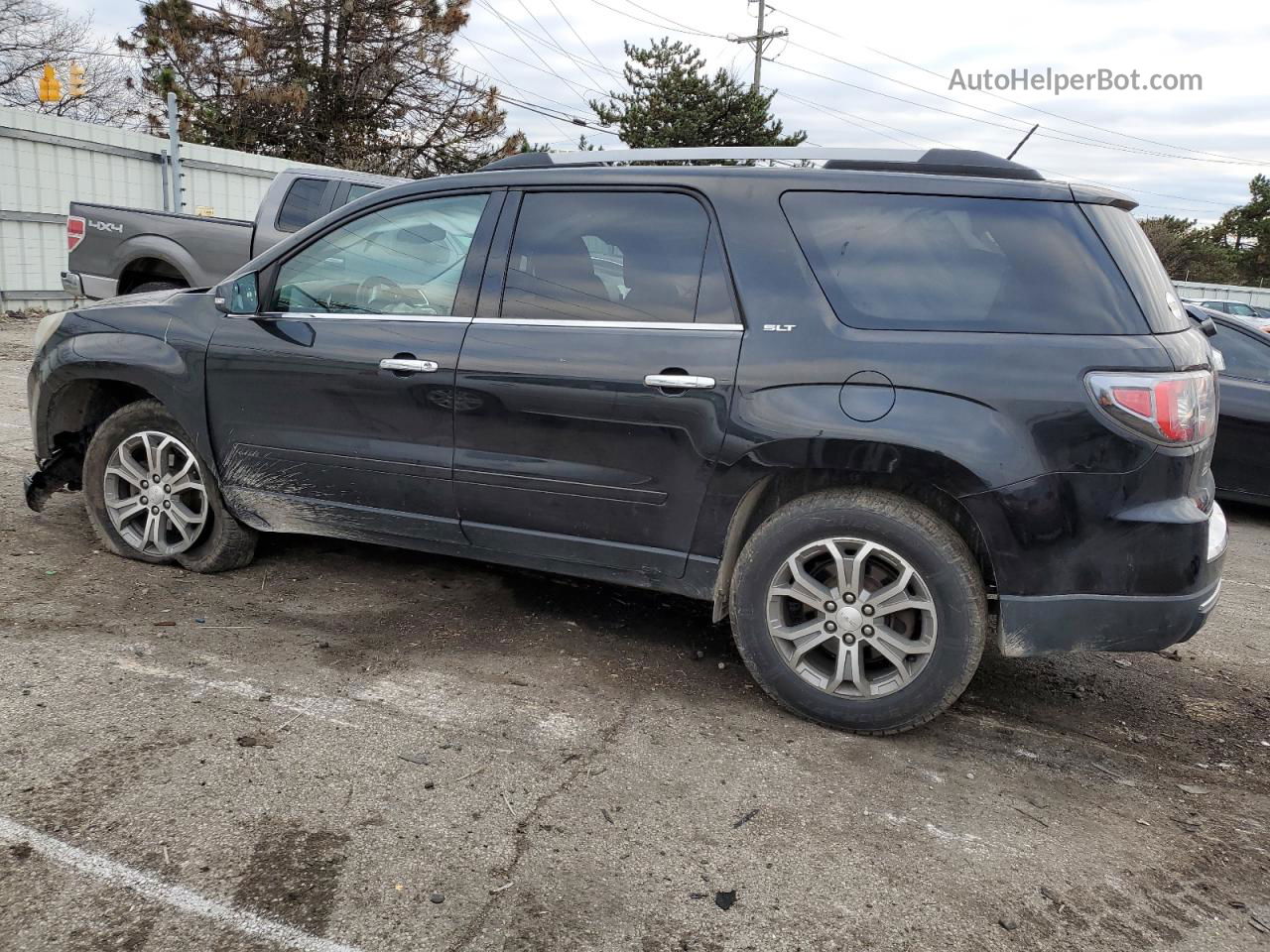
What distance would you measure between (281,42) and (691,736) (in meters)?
27.0

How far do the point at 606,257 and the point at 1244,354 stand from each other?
571 centimetres

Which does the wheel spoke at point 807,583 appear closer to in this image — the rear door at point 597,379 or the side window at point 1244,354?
the rear door at point 597,379

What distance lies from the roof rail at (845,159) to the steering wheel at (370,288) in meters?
0.62

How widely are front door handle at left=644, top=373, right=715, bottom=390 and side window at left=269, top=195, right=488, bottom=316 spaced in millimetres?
964

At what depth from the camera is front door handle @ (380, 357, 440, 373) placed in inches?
151

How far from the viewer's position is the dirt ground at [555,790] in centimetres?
238

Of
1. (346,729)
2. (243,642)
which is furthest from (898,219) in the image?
(243,642)

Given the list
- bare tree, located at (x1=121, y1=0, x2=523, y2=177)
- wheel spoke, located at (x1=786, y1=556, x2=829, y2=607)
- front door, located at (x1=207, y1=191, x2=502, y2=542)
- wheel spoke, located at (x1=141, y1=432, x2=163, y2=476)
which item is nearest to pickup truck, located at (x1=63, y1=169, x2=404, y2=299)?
wheel spoke, located at (x1=141, y1=432, x2=163, y2=476)

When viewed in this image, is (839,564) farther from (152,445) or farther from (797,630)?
(152,445)

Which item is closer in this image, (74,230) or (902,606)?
(902,606)

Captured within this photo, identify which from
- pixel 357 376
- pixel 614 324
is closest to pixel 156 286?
pixel 357 376

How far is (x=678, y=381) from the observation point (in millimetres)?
3443

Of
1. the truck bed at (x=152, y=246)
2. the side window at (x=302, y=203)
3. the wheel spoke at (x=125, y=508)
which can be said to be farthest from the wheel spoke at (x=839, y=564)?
the truck bed at (x=152, y=246)

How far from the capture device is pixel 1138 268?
321cm
